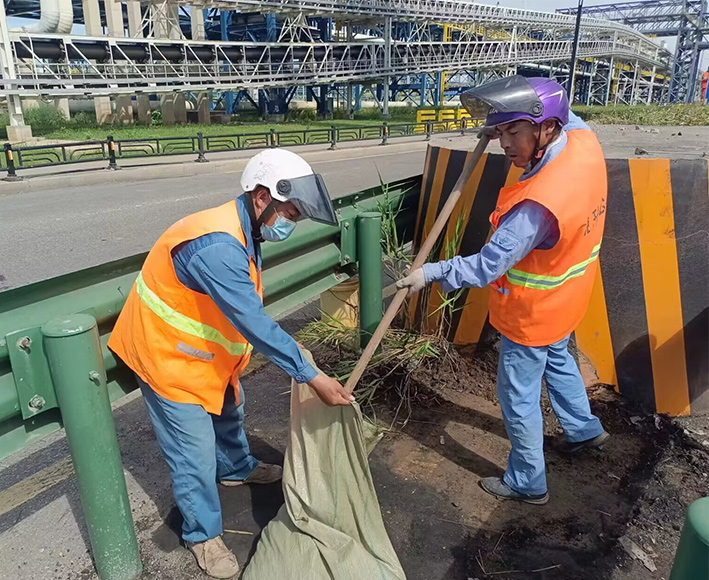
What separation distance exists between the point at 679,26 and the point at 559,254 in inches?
3117

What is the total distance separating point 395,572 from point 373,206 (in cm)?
219

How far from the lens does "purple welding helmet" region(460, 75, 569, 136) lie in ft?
7.20

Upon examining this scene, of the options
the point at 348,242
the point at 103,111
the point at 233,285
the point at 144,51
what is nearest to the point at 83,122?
the point at 103,111

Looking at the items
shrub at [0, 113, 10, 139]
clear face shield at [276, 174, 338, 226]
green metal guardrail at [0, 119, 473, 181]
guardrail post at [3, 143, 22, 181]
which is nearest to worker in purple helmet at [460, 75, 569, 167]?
clear face shield at [276, 174, 338, 226]

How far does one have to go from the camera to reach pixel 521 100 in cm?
219

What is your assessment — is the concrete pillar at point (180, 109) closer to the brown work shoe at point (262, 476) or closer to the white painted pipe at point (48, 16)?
the white painted pipe at point (48, 16)

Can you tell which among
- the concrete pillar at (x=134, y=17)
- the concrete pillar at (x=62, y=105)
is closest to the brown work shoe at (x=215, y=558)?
the concrete pillar at (x=62, y=105)

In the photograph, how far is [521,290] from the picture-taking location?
244cm

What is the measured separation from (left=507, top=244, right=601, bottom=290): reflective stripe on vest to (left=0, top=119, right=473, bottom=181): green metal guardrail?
42.4 ft

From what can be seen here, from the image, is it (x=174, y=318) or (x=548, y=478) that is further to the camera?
Answer: (x=548, y=478)

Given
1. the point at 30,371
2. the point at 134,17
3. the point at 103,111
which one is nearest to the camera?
the point at 30,371

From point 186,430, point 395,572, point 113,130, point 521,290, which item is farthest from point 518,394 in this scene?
point 113,130

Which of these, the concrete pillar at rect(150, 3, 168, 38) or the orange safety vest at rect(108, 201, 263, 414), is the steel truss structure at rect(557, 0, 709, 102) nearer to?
the concrete pillar at rect(150, 3, 168, 38)

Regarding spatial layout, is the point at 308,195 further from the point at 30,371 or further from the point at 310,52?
the point at 310,52
